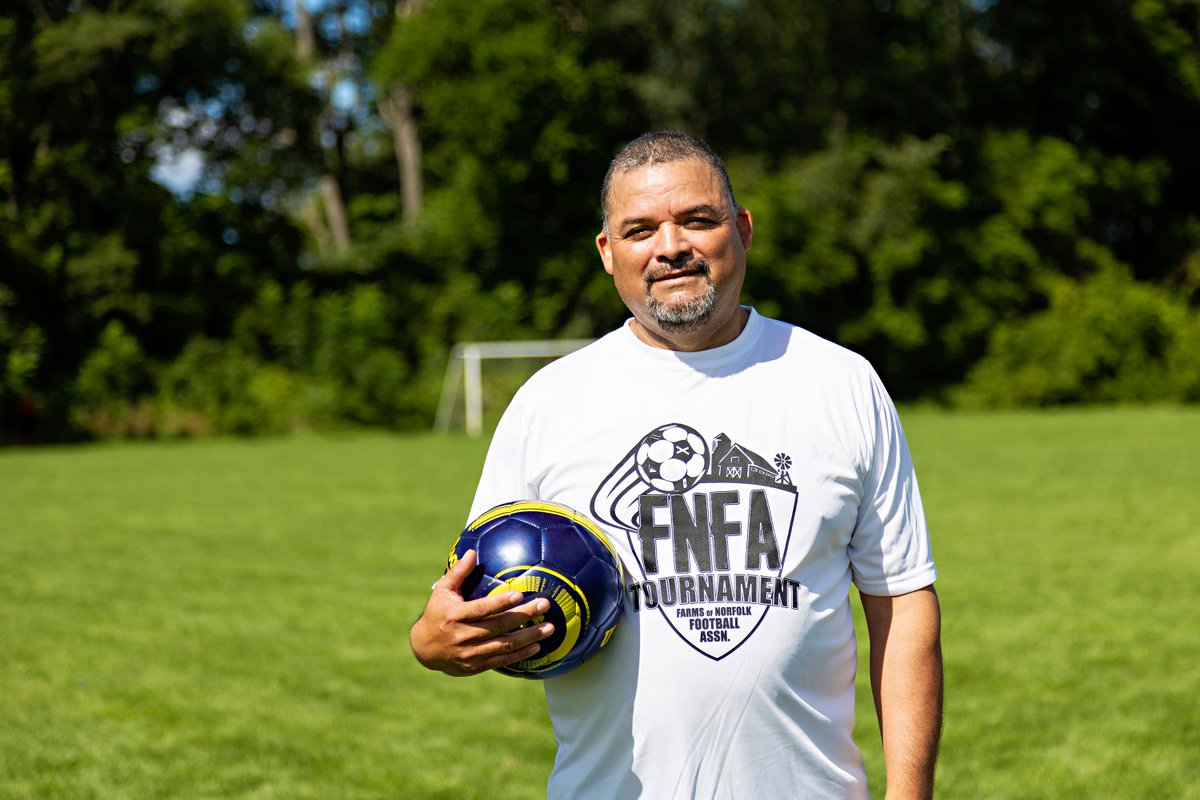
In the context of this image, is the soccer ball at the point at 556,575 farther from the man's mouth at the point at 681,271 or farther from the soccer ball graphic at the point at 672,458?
the man's mouth at the point at 681,271

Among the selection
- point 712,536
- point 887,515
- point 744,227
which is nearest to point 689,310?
point 744,227

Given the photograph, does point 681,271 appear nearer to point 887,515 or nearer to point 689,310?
point 689,310

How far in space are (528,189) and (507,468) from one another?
32.1 meters

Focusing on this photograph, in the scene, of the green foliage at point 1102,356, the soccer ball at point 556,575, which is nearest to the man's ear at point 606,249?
the soccer ball at point 556,575

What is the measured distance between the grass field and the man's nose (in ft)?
11.6

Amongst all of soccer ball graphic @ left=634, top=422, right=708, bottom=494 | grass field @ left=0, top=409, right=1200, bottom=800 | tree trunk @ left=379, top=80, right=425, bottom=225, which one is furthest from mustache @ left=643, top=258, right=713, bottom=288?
tree trunk @ left=379, top=80, right=425, bottom=225

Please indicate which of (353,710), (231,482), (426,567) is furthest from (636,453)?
(231,482)

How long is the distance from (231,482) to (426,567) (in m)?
7.87

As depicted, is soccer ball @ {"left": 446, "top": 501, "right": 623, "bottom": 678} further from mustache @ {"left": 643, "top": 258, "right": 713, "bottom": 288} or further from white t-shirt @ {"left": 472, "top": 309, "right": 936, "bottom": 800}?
mustache @ {"left": 643, "top": 258, "right": 713, "bottom": 288}

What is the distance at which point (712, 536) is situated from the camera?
246cm

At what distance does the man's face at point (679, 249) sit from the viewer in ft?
8.22

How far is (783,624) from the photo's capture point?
2459 mm

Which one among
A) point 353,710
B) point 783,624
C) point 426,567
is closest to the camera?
point 783,624

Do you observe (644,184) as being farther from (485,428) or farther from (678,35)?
(678,35)
